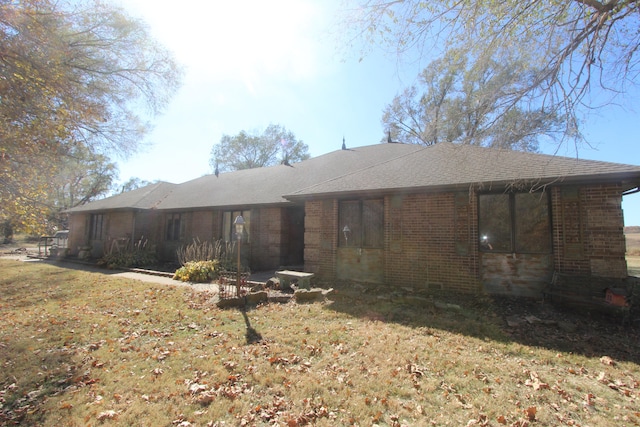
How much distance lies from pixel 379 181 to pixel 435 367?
6159mm

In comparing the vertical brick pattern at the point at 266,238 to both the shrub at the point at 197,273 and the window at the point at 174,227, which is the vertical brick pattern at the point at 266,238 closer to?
the shrub at the point at 197,273

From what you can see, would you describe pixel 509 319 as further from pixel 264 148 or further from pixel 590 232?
pixel 264 148

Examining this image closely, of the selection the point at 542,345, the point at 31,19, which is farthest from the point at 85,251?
the point at 542,345

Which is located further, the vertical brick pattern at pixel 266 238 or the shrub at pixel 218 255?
the vertical brick pattern at pixel 266 238

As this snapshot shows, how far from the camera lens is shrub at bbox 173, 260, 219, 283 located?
11117 millimetres

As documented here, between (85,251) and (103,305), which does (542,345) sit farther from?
(85,251)

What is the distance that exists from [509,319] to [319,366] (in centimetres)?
447

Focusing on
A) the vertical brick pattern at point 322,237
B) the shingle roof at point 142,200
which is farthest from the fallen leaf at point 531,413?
the shingle roof at point 142,200

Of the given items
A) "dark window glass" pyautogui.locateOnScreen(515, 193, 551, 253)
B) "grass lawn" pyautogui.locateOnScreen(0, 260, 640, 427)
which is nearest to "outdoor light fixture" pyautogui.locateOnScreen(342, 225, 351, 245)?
"grass lawn" pyautogui.locateOnScreen(0, 260, 640, 427)

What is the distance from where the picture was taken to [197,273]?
36.7ft

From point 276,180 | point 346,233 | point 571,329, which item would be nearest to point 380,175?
point 346,233

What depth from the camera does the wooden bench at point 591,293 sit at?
20.1 feet

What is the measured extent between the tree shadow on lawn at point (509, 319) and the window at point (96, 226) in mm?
18140

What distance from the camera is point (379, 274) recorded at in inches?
370
